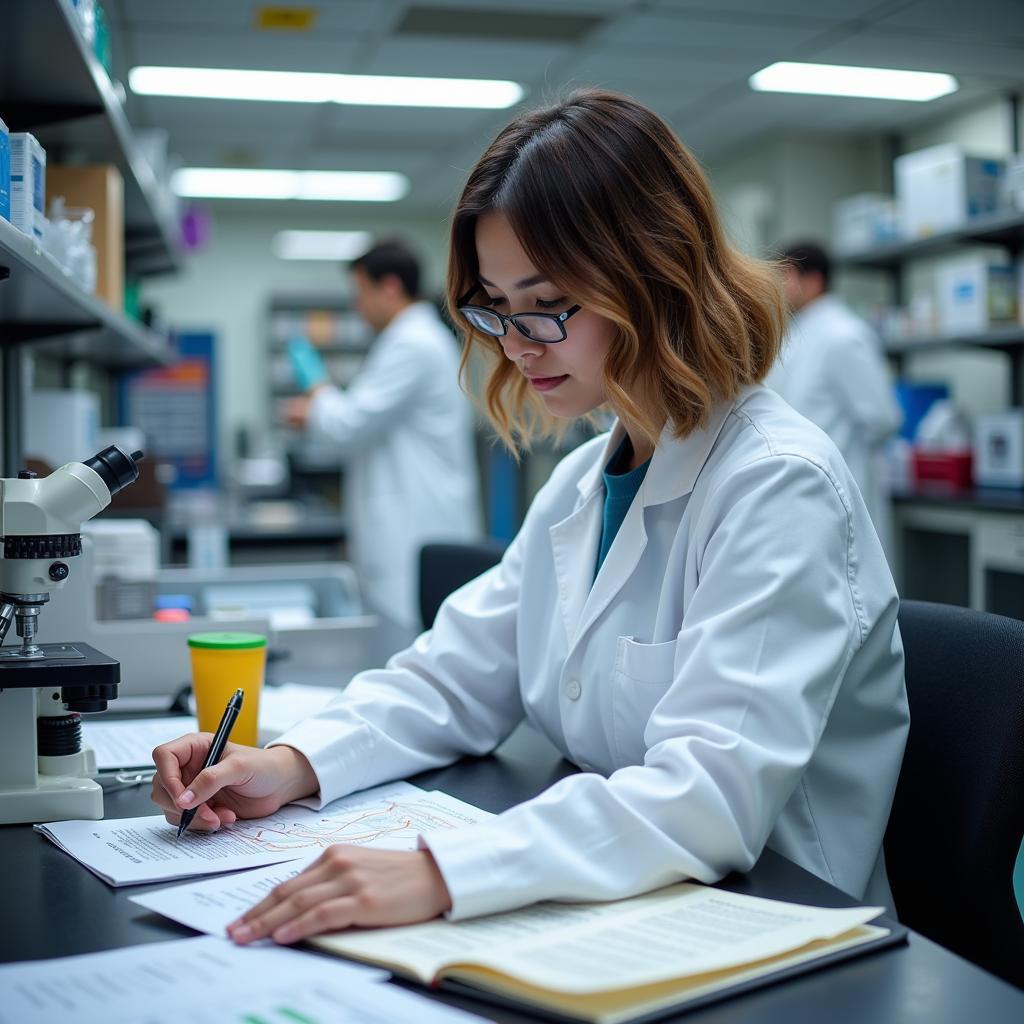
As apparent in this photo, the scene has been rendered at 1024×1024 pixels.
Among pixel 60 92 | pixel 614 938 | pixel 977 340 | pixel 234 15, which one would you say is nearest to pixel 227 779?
pixel 614 938

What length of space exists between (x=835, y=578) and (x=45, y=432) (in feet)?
5.49

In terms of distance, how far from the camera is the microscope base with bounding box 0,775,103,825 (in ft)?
3.10

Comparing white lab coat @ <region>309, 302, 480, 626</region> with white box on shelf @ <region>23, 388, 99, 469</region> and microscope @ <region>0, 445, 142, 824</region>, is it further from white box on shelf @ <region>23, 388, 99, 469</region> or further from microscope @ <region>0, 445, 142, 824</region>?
microscope @ <region>0, 445, 142, 824</region>

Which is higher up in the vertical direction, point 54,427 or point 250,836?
point 54,427

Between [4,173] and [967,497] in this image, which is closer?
[4,173]

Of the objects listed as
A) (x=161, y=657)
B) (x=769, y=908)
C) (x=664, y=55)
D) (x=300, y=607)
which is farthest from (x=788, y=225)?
(x=769, y=908)

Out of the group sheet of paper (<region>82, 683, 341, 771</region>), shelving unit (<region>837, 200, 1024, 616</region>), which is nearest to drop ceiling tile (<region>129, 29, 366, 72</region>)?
shelving unit (<region>837, 200, 1024, 616</region>)

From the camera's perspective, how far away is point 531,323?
1.05 m

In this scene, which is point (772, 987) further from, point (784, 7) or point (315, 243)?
point (315, 243)

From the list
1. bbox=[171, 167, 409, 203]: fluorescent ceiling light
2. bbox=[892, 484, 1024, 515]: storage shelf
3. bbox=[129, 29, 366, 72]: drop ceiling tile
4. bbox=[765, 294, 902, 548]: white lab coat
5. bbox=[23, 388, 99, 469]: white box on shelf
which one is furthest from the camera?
bbox=[171, 167, 409, 203]: fluorescent ceiling light

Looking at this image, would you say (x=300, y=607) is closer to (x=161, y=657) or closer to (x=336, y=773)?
(x=161, y=657)

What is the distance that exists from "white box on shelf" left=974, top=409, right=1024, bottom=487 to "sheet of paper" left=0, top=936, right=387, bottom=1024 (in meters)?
3.70

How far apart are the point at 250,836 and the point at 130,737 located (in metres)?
0.39

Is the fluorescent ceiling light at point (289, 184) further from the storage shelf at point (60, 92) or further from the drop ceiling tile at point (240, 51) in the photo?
the storage shelf at point (60, 92)
